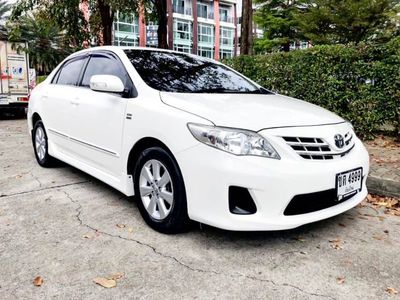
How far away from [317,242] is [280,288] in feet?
2.57

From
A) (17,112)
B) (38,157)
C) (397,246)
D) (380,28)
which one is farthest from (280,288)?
(380,28)

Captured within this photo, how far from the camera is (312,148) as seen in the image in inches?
109

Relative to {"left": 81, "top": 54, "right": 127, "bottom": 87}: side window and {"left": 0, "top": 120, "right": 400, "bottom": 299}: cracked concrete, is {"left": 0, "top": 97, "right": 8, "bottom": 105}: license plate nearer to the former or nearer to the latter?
{"left": 81, "top": 54, "right": 127, "bottom": 87}: side window

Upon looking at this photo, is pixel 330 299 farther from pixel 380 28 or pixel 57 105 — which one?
pixel 380 28

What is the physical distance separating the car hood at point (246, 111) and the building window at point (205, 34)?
4646 centimetres

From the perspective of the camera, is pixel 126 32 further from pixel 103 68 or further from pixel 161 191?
pixel 161 191

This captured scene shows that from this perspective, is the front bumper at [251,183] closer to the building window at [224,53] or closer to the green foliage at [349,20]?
the green foliage at [349,20]

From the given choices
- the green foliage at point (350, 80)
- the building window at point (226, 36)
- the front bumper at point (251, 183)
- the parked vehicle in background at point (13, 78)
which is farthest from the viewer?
the building window at point (226, 36)

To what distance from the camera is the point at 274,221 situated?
8.58 feet

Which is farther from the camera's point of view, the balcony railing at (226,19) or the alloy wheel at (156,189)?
the balcony railing at (226,19)

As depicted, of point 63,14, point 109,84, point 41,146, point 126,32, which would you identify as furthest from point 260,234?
point 126,32

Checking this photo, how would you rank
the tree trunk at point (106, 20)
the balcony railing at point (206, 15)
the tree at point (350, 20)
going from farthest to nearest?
1. the balcony railing at point (206, 15)
2. the tree at point (350, 20)
3. the tree trunk at point (106, 20)

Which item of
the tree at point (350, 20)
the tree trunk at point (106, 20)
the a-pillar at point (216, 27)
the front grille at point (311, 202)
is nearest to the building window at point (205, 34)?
the a-pillar at point (216, 27)

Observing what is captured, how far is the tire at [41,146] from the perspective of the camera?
517 cm
